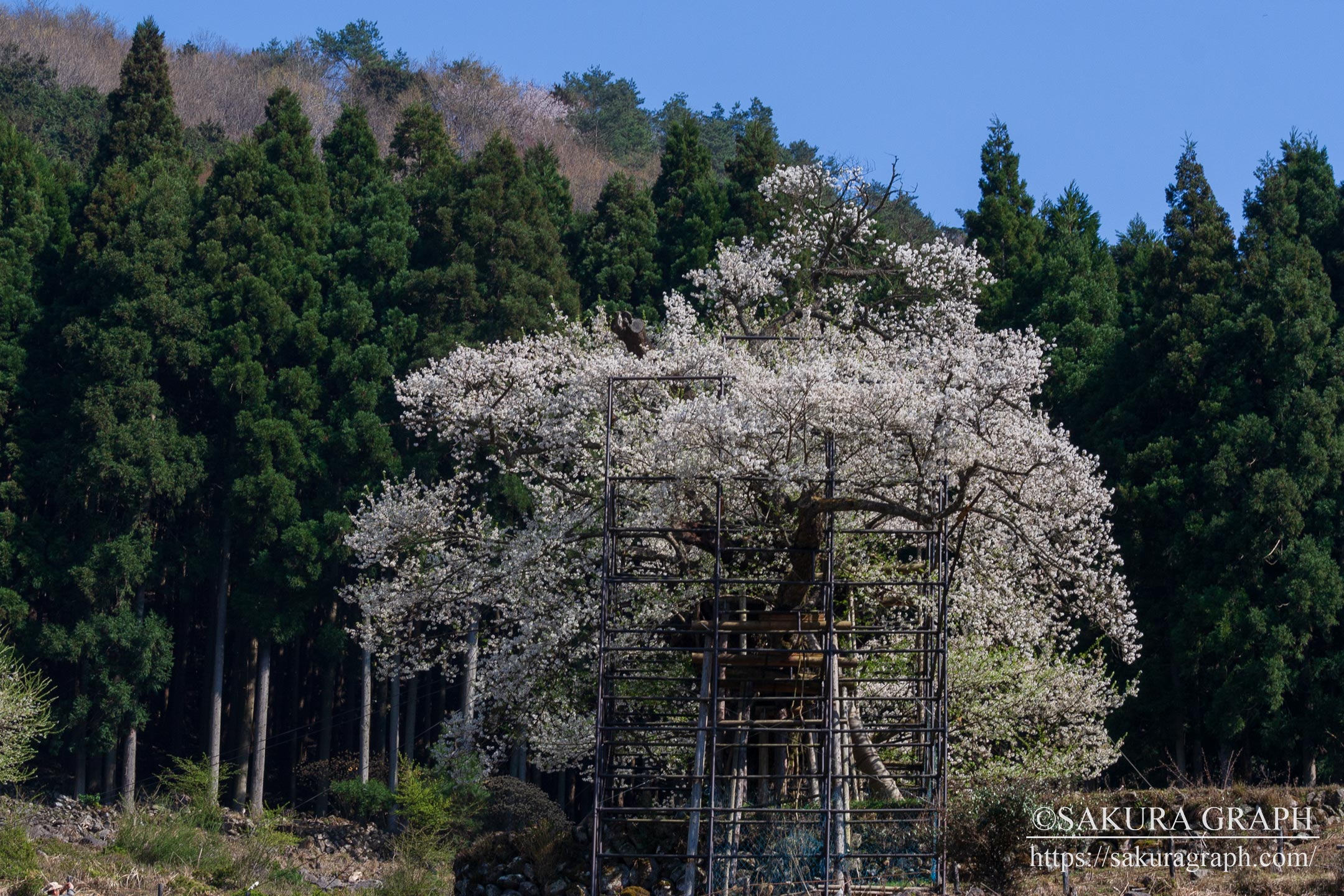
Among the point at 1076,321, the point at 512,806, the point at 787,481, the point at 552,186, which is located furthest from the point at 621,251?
the point at 787,481

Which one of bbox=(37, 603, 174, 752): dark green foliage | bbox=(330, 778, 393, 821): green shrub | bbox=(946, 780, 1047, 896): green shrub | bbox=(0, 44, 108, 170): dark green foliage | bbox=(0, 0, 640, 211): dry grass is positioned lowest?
bbox=(330, 778, 393, 821): green shrub

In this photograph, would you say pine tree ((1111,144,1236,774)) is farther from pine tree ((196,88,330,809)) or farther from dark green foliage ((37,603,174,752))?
dark green foliage ((37,603,174,752))

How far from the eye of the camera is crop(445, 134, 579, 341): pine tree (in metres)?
28.8

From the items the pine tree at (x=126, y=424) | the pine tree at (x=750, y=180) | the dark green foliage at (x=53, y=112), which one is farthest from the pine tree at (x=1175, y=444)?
the dark green foliage at (x=53, y=112)

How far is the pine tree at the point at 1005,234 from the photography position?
2792 cm

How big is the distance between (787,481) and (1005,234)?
1865cm

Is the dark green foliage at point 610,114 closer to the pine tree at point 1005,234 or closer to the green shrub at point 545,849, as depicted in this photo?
the pine tree at point 1005,234

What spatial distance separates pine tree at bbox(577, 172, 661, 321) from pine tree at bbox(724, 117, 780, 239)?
204 cm

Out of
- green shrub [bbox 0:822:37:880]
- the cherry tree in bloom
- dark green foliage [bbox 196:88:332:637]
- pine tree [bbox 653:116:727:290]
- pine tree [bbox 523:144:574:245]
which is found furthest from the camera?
pine tree [bbox 523:144:574:245]

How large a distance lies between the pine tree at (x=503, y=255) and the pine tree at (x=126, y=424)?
5482mm

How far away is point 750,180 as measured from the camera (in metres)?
33.2

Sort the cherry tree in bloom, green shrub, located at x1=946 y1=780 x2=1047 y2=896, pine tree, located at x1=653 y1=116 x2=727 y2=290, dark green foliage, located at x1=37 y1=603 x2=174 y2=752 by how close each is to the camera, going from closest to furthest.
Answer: green shrub, located at x1=946 y1=780 x2=1047 y2=896, the cherry tree in bloom, dark green foliage, located at x1=37 y1=603 x2=174 y2=752, pine tree, located at x1=653 y1=116 x2=727 y2=290

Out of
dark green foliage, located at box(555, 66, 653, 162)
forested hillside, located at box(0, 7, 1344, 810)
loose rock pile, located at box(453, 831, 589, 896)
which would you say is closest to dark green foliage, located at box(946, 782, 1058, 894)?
loose rock pile, located at box(453, 831, 589, 896)

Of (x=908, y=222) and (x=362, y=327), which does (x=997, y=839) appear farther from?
(x=908, y=222)
